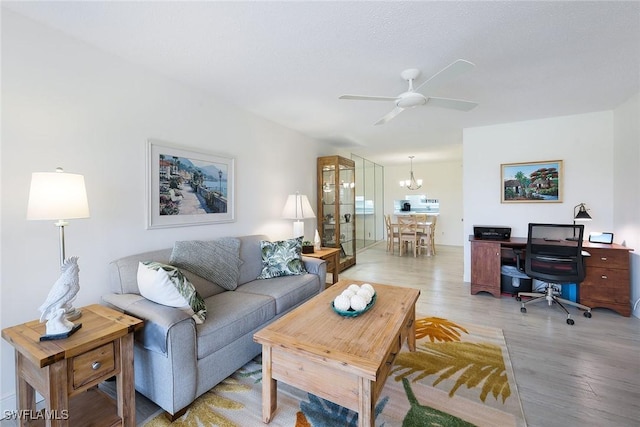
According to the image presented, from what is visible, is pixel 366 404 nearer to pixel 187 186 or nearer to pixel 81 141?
pixel 187 186

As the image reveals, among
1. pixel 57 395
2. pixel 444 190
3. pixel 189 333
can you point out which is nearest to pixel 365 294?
pixel 189 333

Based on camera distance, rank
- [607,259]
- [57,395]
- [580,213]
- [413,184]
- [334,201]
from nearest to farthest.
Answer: [57,395]
[607,259]
[580,213]
[334,201]
[413,184]

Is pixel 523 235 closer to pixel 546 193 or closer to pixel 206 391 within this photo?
pixel 546 193

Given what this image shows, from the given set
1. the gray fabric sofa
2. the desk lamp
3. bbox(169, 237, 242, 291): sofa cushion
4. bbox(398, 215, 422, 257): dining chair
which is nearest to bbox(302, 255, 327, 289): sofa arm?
the gray fabric sofa

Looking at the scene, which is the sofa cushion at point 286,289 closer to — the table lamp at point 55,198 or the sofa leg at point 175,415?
the sofa leg at point 175,415

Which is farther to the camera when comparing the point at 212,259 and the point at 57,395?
the point at 212,259

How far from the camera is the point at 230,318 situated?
187 centimetres

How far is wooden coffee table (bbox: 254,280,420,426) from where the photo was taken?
1.28m

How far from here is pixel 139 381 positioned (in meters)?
1.67

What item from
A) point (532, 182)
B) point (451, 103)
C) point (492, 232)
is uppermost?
point (451, 103)

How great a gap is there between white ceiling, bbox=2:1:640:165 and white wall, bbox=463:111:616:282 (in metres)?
0.50

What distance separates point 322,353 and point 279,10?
1.93 m

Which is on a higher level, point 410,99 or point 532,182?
point 410,99

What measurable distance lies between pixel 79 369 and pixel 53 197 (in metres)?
0.88
